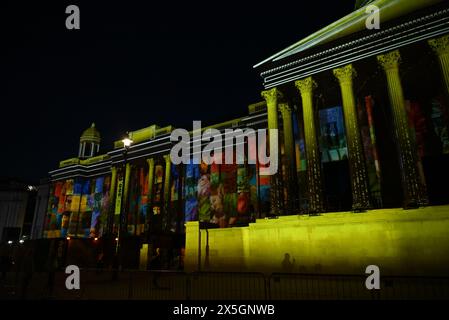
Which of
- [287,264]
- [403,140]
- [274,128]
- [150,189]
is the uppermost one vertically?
[274,128]

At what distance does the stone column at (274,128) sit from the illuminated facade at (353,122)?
0.06 m

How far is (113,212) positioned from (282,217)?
25970mm

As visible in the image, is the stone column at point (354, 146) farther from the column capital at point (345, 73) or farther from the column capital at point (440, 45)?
the column capital at point (440, 45)

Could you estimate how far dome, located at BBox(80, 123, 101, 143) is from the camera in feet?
160

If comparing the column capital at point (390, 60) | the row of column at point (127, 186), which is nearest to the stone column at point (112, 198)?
the row of column at point (127, 186)

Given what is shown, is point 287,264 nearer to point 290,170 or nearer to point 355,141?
point 290,170

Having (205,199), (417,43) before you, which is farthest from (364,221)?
(205,199)

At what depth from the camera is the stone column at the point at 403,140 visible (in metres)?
13.8

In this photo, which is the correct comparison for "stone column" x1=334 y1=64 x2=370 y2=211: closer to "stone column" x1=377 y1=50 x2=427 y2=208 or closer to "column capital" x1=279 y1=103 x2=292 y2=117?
"stone column" x1=377 y1=50 x2=427 y2=208

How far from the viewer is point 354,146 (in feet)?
53.1

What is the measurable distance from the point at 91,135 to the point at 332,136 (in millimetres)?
40486

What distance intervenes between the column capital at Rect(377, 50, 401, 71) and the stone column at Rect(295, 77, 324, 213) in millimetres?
3893

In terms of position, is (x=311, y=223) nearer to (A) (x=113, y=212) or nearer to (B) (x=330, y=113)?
(B) (x=330, y=113)

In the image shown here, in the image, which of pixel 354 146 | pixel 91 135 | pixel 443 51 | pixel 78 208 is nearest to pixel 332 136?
pixel 354 146
